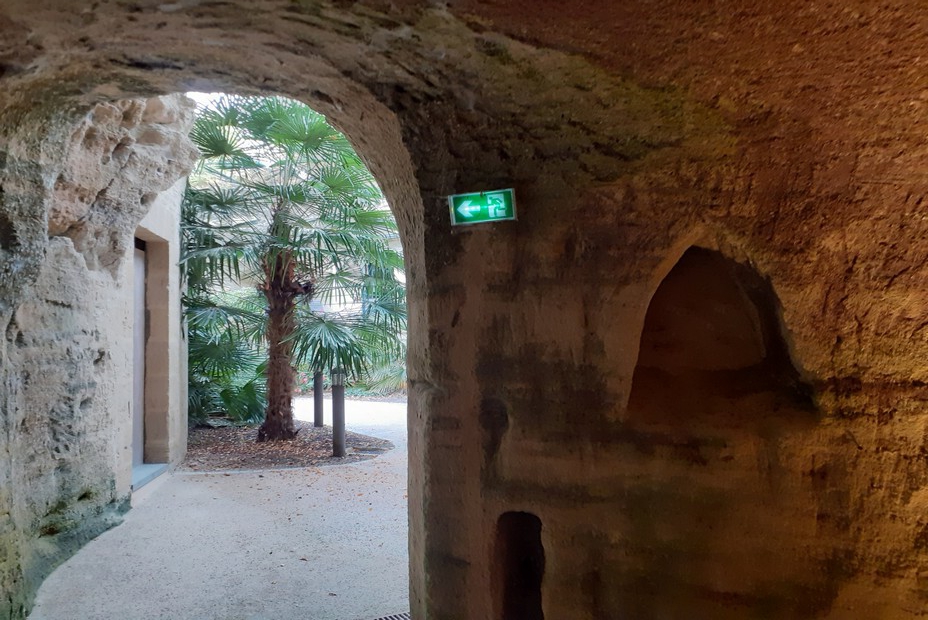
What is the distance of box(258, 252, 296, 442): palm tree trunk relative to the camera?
7125 mm

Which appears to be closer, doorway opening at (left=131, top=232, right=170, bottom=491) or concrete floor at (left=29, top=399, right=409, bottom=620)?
concrete floor at (left=29, top=399, right=409, bottom=620)

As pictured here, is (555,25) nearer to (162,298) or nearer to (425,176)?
(425,176)

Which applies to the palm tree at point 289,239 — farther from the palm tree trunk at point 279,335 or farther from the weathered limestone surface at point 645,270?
the weathered limestone surface at point 645,270

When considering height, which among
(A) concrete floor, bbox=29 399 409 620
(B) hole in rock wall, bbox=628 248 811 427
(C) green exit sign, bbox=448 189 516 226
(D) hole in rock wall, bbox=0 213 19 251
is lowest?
(A) concrete floor, bbox=29 399 409 620

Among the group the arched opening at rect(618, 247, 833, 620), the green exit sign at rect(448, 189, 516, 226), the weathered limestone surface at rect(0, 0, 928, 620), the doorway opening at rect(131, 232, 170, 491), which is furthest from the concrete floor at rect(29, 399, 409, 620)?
the green exit sign at rect(448, 189, 516, 226)

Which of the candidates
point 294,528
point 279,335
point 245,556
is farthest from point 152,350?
point 245,556

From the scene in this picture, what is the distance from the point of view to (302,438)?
7719 millimetres

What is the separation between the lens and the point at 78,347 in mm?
4020

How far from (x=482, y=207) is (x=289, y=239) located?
507 centimetres

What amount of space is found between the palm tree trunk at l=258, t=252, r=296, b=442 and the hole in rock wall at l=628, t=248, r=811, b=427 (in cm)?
552

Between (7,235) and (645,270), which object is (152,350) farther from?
(645,270)

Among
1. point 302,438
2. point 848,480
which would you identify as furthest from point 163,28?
point 302,438

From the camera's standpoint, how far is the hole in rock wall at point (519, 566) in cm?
211

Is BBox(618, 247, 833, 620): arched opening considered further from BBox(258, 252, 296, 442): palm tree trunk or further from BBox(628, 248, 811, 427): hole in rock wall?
BBox(258, 252, 296, 442): palm tree trunk
